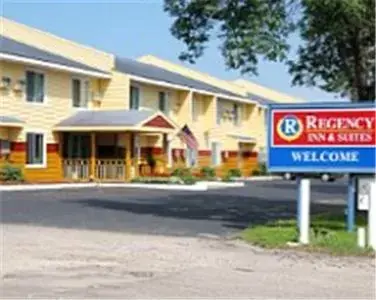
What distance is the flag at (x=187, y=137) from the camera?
167 ft

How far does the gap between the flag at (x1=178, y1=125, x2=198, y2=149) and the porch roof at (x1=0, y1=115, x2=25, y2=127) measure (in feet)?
44.9

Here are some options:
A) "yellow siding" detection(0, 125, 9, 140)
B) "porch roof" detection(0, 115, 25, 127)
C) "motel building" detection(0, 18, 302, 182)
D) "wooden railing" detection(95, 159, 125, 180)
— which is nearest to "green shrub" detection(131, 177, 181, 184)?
"wooden railing" detection(95, 159, 125, 180)

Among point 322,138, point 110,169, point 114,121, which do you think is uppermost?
point 114,121

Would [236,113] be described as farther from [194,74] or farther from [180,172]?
[180,172]

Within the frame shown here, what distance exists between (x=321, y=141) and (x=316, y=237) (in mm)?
1904

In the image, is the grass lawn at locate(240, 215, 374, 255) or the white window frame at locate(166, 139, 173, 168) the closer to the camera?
the grass lawn at locate(240, 215, 374, 255)

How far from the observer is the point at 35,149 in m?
40.3

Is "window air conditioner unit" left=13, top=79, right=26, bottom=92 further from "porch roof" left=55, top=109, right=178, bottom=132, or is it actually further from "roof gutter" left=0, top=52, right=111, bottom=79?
"porch roof" left=55, top=109, right=178, bottom=132

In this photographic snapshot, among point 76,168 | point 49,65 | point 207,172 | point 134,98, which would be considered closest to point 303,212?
point 49,65

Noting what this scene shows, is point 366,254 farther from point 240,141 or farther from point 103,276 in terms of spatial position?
point 240,141

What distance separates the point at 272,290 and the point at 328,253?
→ 4601 mm

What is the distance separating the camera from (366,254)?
14969 mm

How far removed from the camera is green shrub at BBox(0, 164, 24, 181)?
120 ft

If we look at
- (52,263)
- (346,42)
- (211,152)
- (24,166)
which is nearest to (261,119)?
(211,152)
